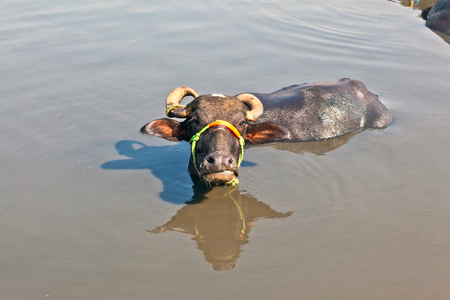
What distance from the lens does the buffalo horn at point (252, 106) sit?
714cm

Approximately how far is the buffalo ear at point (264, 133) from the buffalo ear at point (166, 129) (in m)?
0.81

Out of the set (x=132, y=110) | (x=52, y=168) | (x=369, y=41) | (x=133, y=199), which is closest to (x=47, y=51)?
(x=132, y=110)

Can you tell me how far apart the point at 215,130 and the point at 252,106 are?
91cm

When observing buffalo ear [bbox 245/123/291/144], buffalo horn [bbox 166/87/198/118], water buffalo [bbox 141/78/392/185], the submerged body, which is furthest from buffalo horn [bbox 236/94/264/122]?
the submerged body

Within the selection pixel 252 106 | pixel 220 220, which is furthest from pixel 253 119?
pixel 220 220

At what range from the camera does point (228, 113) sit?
684cm

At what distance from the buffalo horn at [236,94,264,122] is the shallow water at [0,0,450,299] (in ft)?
2.30

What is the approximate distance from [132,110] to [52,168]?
205cm

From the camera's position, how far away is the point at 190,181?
281 inches

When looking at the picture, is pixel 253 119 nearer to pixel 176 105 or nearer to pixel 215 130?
pixel 215 130

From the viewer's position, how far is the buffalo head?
6.05 m

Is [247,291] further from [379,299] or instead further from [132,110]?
[132,110]

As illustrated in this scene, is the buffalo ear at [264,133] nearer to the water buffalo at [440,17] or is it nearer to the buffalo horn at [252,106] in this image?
the buffalo horn at [252,106]

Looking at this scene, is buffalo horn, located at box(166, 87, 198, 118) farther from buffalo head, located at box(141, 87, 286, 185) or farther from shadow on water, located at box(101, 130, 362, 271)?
shadow on water, located at box(101, 130, 362, 271)
